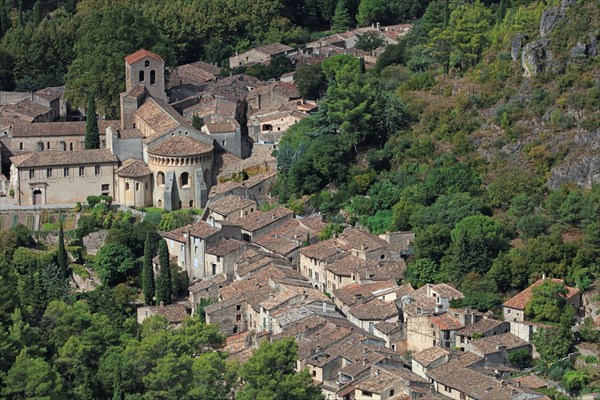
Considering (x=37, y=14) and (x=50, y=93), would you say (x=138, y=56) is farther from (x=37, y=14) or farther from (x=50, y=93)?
(x=37, y=14)

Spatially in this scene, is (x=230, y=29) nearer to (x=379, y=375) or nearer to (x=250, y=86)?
(x=250, y=86)

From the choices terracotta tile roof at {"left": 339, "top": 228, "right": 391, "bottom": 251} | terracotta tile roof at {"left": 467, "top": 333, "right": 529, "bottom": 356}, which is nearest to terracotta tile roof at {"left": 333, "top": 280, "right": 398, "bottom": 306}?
terracotta tile roof at {"left": 339, "top": 228, "right": 391, "bottom": 251}

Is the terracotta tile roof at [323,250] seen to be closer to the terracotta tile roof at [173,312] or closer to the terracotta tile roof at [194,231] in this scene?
the terracotta tile roof at [194,231]

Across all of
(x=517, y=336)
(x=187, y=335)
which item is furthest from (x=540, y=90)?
(x=187, y=335)

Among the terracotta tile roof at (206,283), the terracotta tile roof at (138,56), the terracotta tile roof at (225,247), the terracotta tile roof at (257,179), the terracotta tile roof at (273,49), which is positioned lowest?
the terracotta tile roof at (206,283)

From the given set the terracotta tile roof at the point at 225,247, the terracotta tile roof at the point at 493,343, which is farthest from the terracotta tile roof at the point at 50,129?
the terracotta tile roof at the point at 493,343

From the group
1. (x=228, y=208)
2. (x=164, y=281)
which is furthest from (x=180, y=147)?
(x=164, y=281)
